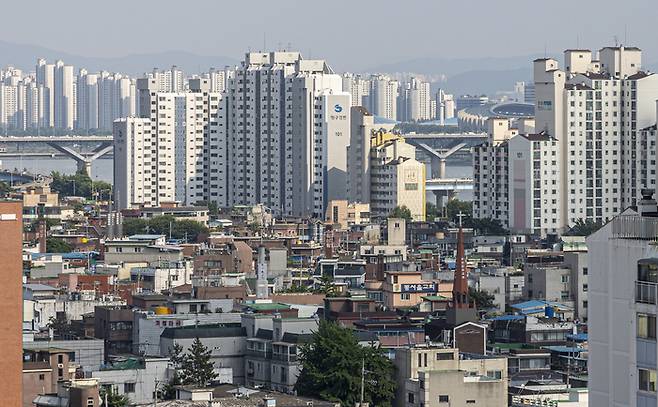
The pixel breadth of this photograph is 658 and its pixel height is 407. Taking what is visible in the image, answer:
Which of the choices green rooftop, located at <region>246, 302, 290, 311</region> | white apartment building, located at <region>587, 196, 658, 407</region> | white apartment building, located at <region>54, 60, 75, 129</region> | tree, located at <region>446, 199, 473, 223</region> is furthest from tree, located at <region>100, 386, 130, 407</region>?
white apartment building, located at <region>54, 60, 75, 129</region>

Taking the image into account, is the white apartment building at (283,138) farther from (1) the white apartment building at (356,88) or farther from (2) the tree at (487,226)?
(1) the white apartment building at (356,88)

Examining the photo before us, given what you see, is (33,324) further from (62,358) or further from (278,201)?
(278,201)

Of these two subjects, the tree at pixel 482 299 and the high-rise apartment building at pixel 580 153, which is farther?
the high-rise apartment building at pixel 580 153

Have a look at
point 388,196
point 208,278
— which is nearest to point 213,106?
point 388,196

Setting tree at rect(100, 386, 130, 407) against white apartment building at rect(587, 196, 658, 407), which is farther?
tree at rect(100, 386, 130, 407)

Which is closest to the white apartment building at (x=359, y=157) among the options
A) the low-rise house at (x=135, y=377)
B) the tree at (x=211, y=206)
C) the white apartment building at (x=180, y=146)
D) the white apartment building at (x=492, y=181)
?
the tree at (x=211, y=206)

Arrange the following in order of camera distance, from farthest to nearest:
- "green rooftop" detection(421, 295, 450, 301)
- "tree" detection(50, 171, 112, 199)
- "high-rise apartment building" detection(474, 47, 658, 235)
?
"tree" detection(50, 171, 112, 199) < "high-rise apartment building" detection(474, 47, 658, 235) < "green rooftop" detection(421, 295, 450, 301)

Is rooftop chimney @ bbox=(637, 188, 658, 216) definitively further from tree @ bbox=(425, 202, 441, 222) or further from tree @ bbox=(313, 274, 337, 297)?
tree @ bbox=(425, 202, 441, 222)
